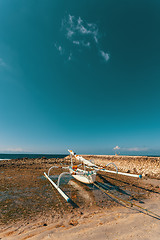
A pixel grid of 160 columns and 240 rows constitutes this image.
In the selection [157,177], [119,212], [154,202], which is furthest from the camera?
[157,177]

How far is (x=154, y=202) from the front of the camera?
361 inches

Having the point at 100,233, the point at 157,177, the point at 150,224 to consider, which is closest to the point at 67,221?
the point at 100,233

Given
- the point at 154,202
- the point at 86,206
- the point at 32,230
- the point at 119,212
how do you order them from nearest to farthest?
the point at 32,230
the point at 119,212
the point at 86,206
the point at 154,202

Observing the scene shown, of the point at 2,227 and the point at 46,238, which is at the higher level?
the point at 46,238

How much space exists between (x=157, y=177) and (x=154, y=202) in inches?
413

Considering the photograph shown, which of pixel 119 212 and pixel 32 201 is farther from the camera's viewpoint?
pixel 32 201

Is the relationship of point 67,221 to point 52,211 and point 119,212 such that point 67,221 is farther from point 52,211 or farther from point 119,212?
point 119,212

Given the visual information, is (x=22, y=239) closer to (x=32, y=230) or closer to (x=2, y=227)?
(x=32, y=230)

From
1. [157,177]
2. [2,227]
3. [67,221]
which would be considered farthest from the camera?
[157,177]

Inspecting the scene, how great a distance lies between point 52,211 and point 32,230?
233 cm

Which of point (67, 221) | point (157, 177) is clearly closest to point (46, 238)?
point (67, 221)

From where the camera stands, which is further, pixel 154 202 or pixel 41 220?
pixel 154 202

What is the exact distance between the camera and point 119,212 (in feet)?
24.7

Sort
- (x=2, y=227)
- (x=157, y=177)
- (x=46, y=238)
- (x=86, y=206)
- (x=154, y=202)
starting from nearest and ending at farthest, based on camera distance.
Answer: (x=46, y=238)
(x=2, y=227)
(x=86, y=206)
(x=154, y=202)
(x=157, y=177)
